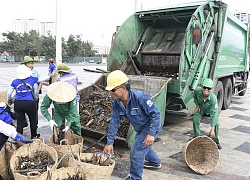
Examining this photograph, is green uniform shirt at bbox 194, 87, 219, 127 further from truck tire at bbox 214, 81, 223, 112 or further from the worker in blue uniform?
truck tire at bbox 214, 81, 223, 112

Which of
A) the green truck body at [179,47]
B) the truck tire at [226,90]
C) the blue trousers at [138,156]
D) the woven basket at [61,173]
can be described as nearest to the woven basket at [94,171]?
the woven basket at [61,173]

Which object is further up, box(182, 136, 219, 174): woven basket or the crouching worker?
the crouching worker

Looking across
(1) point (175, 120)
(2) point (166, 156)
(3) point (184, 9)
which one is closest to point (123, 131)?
(2) point (166, 156)

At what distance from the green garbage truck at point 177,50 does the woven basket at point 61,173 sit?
2000 millimetres

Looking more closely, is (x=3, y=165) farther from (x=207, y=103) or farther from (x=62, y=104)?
(x=207, y=103)

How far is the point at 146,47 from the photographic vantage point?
19.1 ft

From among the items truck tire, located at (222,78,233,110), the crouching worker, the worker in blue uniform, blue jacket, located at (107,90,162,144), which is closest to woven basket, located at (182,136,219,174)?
the worker in blue uniform

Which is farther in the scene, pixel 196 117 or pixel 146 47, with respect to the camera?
pixel 146 47

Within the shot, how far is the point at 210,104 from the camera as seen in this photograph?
12.7 feet

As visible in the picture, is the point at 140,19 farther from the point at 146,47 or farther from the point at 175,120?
the point at 175,120

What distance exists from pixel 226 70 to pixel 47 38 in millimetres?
48439

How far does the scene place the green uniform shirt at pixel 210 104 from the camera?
3.82m

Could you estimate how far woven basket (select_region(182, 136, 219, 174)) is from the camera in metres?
3.35

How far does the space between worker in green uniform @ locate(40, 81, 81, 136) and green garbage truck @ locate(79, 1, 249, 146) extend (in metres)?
1.41
